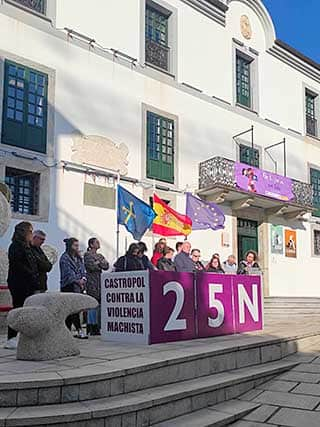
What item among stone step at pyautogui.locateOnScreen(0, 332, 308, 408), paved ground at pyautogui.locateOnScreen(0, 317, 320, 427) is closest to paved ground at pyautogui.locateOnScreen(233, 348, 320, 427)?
paved ground at pyautogui.locateOnScreen(0, 317, 320, 427)

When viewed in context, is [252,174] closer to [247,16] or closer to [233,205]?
[233,205]

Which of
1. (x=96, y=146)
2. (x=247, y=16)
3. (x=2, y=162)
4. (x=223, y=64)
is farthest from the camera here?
(x=247, y=16)

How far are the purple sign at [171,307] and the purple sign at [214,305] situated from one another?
0.16 m

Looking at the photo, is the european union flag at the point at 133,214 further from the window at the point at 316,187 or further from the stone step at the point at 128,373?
the window at the point at 316,187

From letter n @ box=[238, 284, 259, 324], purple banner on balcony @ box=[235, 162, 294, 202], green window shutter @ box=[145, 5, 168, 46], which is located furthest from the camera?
purple banner on balcony @ box=[235, 162, 294, 202]

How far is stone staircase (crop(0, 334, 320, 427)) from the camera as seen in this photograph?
4.22m

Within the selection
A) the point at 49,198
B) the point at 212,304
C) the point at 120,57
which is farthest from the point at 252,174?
the point at 212,304

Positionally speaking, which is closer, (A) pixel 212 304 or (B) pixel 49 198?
(A) pixel 212 304

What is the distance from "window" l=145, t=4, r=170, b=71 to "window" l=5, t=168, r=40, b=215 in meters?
5.99

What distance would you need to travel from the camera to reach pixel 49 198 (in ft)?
44.6

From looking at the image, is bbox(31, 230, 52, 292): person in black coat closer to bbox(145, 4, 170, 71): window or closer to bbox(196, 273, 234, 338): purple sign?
bbox(196, 273, 234, 338): purple sign

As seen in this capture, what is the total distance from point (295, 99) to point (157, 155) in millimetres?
9254

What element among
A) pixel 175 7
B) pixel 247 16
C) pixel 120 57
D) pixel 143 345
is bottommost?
pixel 143 345

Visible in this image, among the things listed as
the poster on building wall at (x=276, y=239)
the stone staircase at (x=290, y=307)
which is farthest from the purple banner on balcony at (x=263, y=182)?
the stone staircase at (x=290, y=307)
